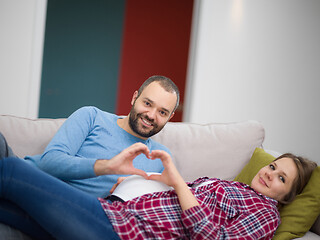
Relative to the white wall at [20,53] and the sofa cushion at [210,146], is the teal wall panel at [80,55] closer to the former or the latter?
the white wall at [20,53]

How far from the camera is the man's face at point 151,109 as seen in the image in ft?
5.07

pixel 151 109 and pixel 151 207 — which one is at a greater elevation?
pixel 151 109

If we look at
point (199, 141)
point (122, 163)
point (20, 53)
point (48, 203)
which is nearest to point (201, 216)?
point (122, 163)

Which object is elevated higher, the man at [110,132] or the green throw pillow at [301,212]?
the man at [110,132]

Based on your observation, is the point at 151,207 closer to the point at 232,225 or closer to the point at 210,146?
the point at 232,225

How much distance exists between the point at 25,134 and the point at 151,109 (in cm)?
60

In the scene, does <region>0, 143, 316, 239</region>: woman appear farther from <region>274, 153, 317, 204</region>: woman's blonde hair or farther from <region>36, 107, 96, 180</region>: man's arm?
<region>36, 107, 96, 180</region>: man's arm

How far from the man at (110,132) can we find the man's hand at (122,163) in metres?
0.17

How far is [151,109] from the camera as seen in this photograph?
1.55 m

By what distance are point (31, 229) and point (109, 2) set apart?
11.8ft

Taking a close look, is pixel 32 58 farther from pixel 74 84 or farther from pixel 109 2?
pixel 109 2

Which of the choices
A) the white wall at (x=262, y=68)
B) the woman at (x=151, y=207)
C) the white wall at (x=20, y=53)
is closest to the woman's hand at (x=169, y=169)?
the woman at (x=151, y=207)

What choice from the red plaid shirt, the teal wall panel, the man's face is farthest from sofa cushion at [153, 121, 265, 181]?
the teal wall panel

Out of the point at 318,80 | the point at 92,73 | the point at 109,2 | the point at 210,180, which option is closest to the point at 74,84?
the point at 92,73
